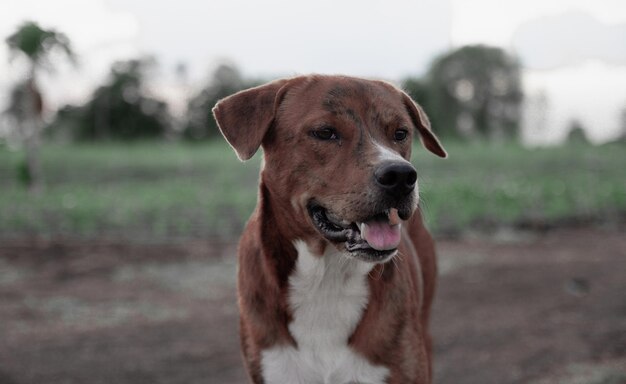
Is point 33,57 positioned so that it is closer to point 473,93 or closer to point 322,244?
point 322,244

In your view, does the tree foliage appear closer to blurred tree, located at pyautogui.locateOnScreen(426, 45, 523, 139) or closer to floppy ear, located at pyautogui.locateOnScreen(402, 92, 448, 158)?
blurred tree, located at pyautogui.locateOnScreen(426, 45, 523, 139)

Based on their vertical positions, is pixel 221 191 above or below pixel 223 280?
below

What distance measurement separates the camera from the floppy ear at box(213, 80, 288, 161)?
3164 mm

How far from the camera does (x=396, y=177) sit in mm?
2744

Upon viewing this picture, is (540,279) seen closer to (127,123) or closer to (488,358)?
(488,358)

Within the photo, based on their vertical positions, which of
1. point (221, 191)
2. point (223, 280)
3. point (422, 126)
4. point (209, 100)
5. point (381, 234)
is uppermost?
point (422, 126)

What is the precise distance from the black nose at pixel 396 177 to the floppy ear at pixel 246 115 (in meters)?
0.64

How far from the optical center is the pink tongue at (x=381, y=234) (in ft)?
9.30

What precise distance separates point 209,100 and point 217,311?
27.9 metres

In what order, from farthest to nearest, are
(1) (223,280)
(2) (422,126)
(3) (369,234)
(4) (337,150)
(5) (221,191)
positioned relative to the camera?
1. (5) (221,191)
2. (1) (223,280)
3. (2) (422,126)
4. (4) (337,150)
5. (3) (369,234)

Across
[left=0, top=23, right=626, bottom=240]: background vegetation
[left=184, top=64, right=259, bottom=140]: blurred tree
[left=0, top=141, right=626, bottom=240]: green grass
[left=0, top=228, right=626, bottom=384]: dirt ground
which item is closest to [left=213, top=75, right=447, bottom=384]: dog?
[left=0, top=23, right=626, bottom=240]: background vegetation

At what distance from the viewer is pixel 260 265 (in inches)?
126

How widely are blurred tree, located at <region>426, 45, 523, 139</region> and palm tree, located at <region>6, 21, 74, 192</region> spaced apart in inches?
763

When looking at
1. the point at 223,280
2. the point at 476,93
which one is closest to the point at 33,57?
the point at 223,280
